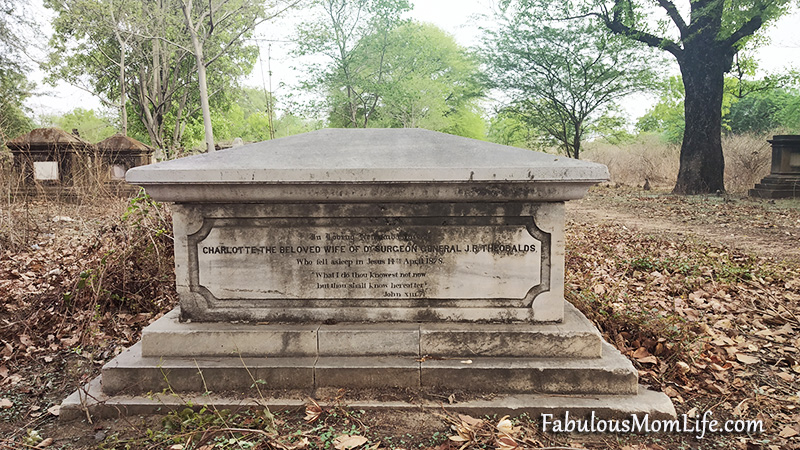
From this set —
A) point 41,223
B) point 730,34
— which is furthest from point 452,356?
point 730,34

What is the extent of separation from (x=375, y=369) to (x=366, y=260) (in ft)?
2.16

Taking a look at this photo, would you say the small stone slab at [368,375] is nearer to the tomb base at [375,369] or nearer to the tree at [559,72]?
the tomb base at [375,369]

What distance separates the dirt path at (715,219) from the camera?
7.21m

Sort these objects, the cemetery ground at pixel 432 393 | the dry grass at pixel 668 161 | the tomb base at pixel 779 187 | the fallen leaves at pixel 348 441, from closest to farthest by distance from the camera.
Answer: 1. the fallen leaves at pixel 348 441
2. the cemetery ground at pixel 432 393
3. the tomb base at pixel 779 187
4. the dry grass at pixel 668 161

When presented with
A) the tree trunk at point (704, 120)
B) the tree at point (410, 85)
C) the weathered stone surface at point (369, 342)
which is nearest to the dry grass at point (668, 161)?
the tree trunk at point (704, 120)

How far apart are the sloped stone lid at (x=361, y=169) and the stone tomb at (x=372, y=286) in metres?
0.01

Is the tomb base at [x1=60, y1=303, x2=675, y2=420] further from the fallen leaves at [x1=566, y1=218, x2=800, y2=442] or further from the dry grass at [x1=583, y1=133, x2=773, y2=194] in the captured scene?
the dry grass at [x1=583, y1=133, x2=773, y2=194]

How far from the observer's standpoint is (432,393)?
267 cm

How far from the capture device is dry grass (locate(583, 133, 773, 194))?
15625 millimetres

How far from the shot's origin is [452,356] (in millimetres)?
2820

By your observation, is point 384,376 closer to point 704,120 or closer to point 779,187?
point 779,187

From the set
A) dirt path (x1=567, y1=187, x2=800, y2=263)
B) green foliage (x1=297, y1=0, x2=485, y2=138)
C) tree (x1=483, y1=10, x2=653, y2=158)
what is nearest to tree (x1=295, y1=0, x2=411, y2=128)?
green foliage (x1=297, y1=0, x2=485, y2=138)

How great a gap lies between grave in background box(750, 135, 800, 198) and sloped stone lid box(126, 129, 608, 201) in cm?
1431

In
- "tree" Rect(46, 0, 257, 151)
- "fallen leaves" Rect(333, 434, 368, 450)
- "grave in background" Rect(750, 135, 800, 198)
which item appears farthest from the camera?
"tree" Rect(46, 0, 257, 151)
